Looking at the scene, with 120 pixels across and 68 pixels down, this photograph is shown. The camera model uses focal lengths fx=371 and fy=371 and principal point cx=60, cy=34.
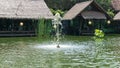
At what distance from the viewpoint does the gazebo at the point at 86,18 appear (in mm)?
40219

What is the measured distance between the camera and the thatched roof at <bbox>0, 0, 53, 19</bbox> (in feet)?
120

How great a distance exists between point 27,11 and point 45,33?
3345 millimetres

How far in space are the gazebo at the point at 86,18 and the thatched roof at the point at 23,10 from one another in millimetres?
3926

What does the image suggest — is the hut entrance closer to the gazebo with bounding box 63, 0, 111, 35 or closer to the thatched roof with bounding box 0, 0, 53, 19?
the gazebo with bounding box 63, 0, 111, 35

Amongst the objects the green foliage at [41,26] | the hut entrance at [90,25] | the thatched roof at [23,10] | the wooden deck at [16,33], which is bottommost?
the hut entrance at [90,25]

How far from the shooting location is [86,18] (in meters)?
39.4

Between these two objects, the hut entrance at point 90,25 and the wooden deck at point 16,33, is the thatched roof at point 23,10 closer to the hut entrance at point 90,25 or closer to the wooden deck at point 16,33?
the wooden deck at point 16,33

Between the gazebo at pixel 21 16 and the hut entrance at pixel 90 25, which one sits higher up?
the gazebo at pixel 21 16

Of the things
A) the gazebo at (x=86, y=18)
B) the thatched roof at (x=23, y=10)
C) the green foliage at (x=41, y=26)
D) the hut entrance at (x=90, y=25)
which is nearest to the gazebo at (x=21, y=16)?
the thatched roof at (x=23, y=10)

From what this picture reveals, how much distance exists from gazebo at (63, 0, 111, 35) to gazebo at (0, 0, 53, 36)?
423 cm

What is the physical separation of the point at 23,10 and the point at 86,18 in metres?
6.84

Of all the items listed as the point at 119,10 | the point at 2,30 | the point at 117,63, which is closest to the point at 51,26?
the point at 2,30

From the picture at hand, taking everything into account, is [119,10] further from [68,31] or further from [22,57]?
[22,57]

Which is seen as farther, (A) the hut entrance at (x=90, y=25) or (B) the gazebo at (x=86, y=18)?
(A) the hut entrance at (x=90, y=25)
